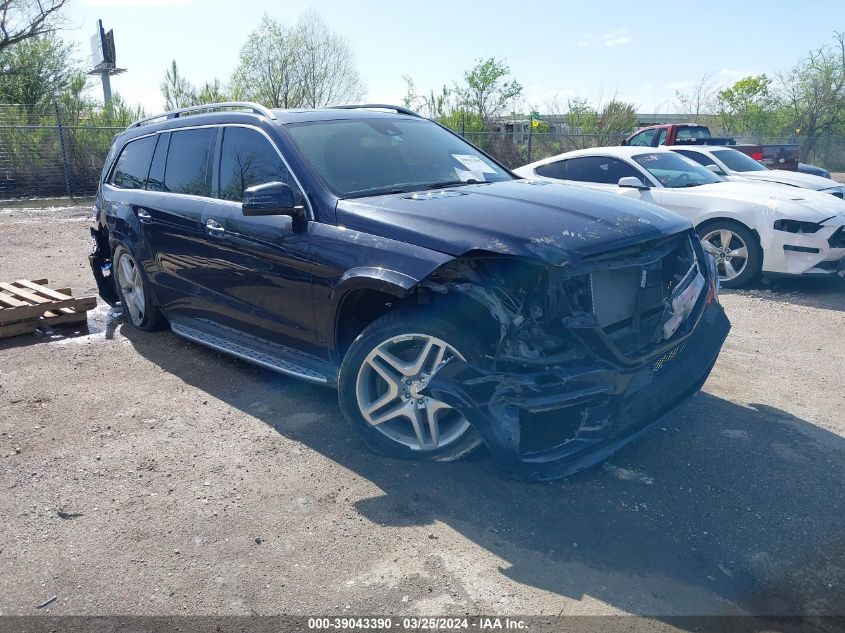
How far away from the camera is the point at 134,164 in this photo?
6035mm

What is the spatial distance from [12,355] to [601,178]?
693 cm

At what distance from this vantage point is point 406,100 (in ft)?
89.4

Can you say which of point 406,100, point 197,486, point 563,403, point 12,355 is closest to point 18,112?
point 406,100

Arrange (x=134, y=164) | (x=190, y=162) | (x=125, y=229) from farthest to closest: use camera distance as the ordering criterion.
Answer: (x=134, y=164) < (x=125, y=229) < (x=190, y=162)

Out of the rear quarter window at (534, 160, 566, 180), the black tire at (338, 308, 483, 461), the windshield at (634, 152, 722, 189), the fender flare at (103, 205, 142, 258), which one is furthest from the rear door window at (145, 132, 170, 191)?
the windshield at (634, 152, 722, 189)

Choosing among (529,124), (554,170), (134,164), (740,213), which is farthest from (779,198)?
(529,124)

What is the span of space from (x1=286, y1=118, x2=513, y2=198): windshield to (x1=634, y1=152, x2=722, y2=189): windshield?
4517 millimetres

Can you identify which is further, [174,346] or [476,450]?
[174,346]

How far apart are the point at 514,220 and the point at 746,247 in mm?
5502

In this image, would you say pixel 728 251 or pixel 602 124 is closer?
pixel 728 251

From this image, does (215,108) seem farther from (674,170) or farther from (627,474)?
(674,170)

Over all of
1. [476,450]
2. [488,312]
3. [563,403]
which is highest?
[488,312]

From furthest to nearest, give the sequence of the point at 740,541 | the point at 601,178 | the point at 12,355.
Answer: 1. the point at 601,178
2. the point at 12,355
3. the point at 740,541

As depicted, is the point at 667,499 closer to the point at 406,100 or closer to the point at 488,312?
the point at 488,312
